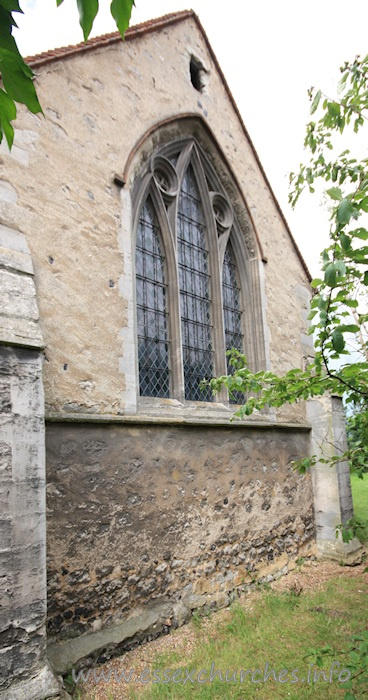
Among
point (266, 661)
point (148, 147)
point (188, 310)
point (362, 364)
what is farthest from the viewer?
point (188, 310)

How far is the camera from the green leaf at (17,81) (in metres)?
1.10

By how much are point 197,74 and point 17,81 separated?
650 centimetres

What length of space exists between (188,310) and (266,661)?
3794 mm

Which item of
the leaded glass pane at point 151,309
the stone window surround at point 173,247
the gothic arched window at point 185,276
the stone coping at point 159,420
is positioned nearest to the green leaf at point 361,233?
the stone coping at point 159,420

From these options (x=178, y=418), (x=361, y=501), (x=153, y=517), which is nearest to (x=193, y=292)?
(x=178, y=418)

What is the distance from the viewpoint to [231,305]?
6.86 meters

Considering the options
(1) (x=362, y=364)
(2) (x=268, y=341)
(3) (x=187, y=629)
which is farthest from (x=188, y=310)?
(1) (x=362, y=364)

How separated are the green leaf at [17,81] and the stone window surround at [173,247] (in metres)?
3.42

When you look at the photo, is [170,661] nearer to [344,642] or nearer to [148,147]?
[344,642]

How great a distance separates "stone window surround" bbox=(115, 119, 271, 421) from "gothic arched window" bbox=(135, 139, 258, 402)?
14 mm

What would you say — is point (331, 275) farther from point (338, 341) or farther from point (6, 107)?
point (6, 107)

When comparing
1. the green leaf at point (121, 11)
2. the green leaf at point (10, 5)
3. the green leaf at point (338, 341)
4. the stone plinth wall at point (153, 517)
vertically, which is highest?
the green leaf at point (121, 11)

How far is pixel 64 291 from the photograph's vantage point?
4094mm

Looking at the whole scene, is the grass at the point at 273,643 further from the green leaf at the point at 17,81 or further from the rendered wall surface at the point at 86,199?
the green leaf at the point at 17,81
